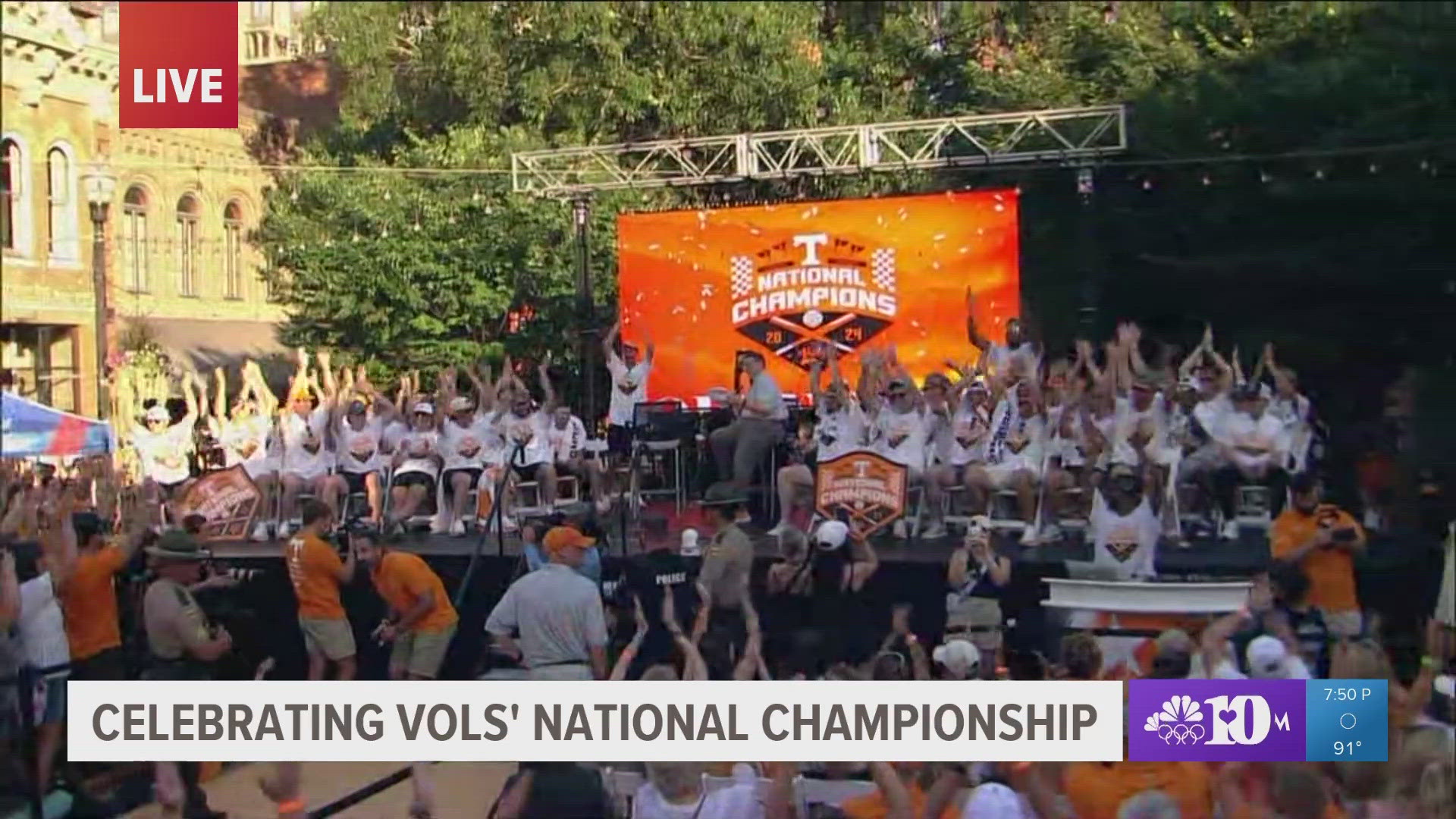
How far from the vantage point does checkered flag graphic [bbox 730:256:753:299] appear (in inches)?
132

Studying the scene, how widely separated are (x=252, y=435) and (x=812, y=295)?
4.70ft

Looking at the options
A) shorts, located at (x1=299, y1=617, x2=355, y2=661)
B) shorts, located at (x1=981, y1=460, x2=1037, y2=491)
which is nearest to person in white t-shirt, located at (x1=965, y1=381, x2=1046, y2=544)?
shorts, located at (x1=981, y1=460, x2=1037, y2=491)

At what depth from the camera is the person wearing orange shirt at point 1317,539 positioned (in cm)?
317

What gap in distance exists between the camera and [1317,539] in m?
3.18

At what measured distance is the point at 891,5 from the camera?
343cm

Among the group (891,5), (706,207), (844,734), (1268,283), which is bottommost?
(844,734)

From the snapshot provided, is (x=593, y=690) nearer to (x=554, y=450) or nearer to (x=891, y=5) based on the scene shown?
(x=554, y=450)

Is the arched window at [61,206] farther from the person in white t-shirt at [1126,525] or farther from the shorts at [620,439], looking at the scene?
the person in white t-shirt at [1126,525]

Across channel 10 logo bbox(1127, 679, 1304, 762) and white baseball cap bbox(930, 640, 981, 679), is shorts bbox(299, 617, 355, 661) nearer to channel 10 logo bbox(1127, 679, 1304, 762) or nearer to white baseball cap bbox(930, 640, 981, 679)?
white baseball cap bbox(930, 640, 981, 679)

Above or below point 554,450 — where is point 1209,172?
above

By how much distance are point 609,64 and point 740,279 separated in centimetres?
62

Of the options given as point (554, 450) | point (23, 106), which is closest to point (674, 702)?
Result: point (554, 450)

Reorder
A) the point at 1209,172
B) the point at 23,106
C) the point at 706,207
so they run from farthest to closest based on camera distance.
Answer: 1. the point at 23,106
2. the point at 706,207
3. the point at 1209,172

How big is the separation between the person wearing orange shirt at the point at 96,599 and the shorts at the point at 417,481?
663mm
